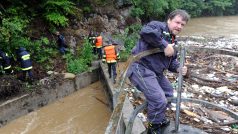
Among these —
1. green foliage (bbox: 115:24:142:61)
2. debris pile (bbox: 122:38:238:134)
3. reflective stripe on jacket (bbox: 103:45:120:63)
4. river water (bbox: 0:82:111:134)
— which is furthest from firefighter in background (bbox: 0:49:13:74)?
green foliage (bbox: 115:24:142:61)

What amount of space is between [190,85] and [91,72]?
4.01m

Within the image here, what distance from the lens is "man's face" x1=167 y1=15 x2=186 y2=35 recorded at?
3.80 m

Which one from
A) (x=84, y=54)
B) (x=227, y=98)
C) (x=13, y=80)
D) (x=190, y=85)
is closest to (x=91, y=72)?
(x=84, y=54)

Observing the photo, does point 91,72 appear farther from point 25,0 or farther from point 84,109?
point 25,0

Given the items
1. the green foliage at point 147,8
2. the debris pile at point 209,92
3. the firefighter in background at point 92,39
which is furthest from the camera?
the green foliage at point 147,8

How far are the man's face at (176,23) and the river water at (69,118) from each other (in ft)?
15.1

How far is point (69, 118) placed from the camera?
8734mm

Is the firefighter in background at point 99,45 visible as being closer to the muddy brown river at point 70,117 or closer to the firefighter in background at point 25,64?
the muddy brown river at point 70,117

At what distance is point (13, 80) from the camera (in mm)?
8859

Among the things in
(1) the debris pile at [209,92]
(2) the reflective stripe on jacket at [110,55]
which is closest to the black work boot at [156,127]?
(1) the debris pile at [209,92]

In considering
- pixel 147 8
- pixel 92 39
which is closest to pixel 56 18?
pixel 92 39

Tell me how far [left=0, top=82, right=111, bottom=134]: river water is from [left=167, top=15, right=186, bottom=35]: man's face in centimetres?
459

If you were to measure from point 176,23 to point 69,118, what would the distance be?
18.6 ft

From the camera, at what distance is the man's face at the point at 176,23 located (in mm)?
3799
